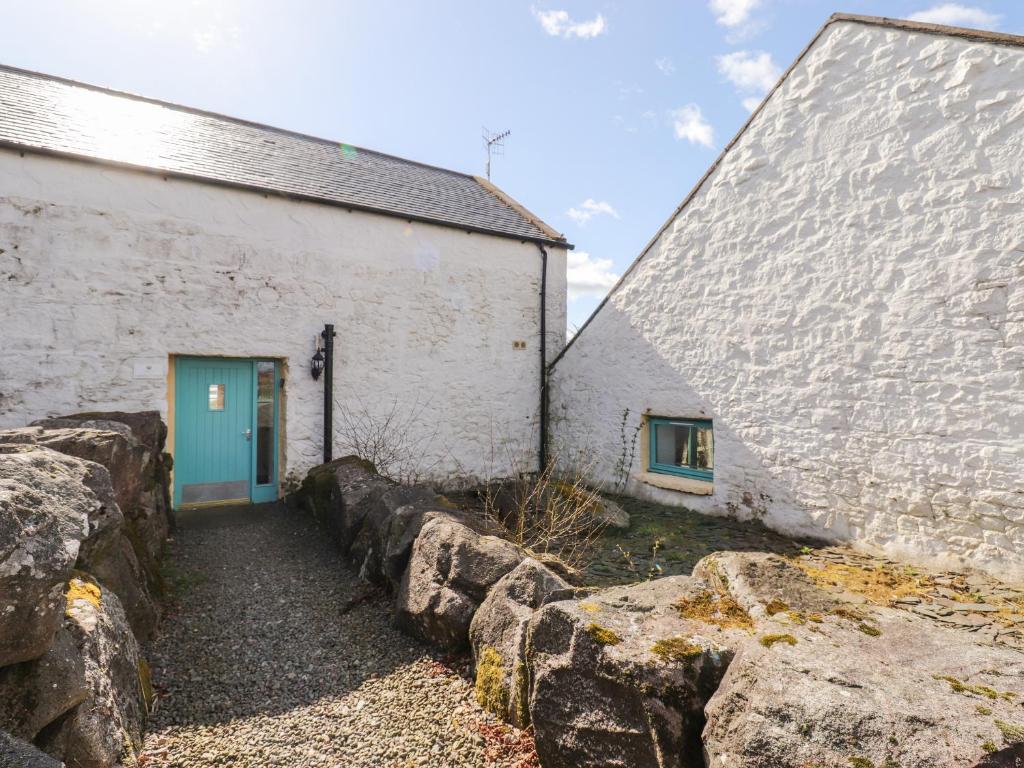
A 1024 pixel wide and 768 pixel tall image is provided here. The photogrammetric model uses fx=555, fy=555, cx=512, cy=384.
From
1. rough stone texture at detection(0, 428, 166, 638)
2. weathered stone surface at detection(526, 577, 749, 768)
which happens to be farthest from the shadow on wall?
rough stone texture at detection(0, 428, 166, 638)

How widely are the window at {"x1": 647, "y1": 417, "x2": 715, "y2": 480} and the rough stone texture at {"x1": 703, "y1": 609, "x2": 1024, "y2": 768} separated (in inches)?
205

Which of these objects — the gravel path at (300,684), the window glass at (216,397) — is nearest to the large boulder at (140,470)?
the gravel path at (300,684)

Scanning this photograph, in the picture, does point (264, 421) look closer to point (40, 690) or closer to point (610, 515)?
point (610, 515)

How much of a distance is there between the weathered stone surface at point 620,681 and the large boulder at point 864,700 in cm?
18

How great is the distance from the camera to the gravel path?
108 inches

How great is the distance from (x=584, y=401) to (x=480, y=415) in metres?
1.73

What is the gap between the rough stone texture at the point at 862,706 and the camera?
160 cm

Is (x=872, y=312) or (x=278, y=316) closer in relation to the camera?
(x=872, y=312)

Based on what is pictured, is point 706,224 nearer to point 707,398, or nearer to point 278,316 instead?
point 707,398

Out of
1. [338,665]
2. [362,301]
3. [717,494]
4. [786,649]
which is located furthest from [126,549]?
[717,494]

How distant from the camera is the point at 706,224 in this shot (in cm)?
733

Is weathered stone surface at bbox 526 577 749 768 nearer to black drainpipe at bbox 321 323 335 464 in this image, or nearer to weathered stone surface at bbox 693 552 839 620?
weathered stone surface at bbox 693 552 839 620

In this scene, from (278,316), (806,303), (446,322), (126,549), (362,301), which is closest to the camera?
(126,549)

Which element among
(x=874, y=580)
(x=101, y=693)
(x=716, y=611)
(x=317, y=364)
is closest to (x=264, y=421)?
(x=317, y=364)
